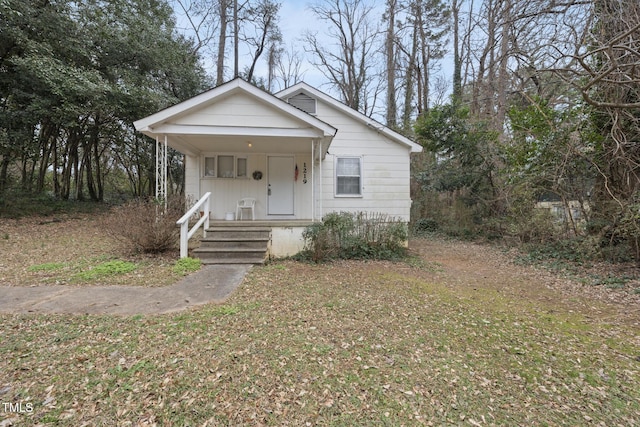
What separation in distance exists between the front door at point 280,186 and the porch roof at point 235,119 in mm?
1904

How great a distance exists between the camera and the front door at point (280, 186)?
30.5 ft

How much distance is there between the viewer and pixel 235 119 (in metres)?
7.07

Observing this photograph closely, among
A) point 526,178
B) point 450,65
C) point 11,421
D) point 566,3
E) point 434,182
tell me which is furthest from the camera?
point 450,65

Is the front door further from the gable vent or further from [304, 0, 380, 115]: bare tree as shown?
[304, 0, 380, 115]: bare tree

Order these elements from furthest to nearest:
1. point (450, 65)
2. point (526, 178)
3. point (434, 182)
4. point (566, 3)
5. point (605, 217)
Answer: point (450, 65) → point (434, 182) → point (526, 178) → point (605, 217) → point (566, 3)

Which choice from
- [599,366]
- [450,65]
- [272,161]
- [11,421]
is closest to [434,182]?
[272,161]

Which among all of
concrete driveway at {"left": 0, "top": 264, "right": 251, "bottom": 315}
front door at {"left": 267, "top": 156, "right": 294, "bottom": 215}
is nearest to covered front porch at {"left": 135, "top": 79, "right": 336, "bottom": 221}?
front door at {"left": 267, "top": 156, "right": 294, "bottom": 215}

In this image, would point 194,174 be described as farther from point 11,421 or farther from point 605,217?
point 605,217

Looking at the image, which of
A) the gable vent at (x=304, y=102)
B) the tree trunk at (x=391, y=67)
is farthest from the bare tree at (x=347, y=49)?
the gable vent at (x=304, y=102)

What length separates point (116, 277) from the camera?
5.06 meters

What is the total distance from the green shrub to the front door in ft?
7.95

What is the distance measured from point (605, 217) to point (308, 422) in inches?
333

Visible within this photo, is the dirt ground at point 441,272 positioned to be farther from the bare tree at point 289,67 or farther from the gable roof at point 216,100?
the bare tree at point 289,67

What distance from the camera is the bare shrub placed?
6.23 metres
